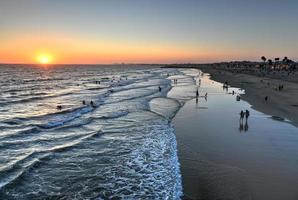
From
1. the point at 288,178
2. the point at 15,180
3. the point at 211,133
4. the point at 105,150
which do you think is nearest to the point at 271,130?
the point at 211,133

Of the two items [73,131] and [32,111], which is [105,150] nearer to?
[73,131]

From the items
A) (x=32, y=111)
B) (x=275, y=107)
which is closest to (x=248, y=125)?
(x=275, y=107)

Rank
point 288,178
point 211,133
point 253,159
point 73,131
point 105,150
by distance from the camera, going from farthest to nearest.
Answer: point 73,131 < point 211,133 < point 105,150 < point 253,159 < point 288,178

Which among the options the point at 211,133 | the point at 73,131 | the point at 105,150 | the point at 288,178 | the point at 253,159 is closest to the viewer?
the point at 288,178

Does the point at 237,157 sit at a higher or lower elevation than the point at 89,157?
higher

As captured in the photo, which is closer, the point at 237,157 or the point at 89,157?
the point at 237,157

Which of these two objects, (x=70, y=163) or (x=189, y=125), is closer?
(x=70, y=163)

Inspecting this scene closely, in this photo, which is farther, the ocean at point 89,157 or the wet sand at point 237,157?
the ocean at point 89,157

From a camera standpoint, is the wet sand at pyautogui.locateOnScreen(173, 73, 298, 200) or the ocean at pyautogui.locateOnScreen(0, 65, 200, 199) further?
the ocean at pyautogui.locateOnScreen(0, 65, 200, 199)
